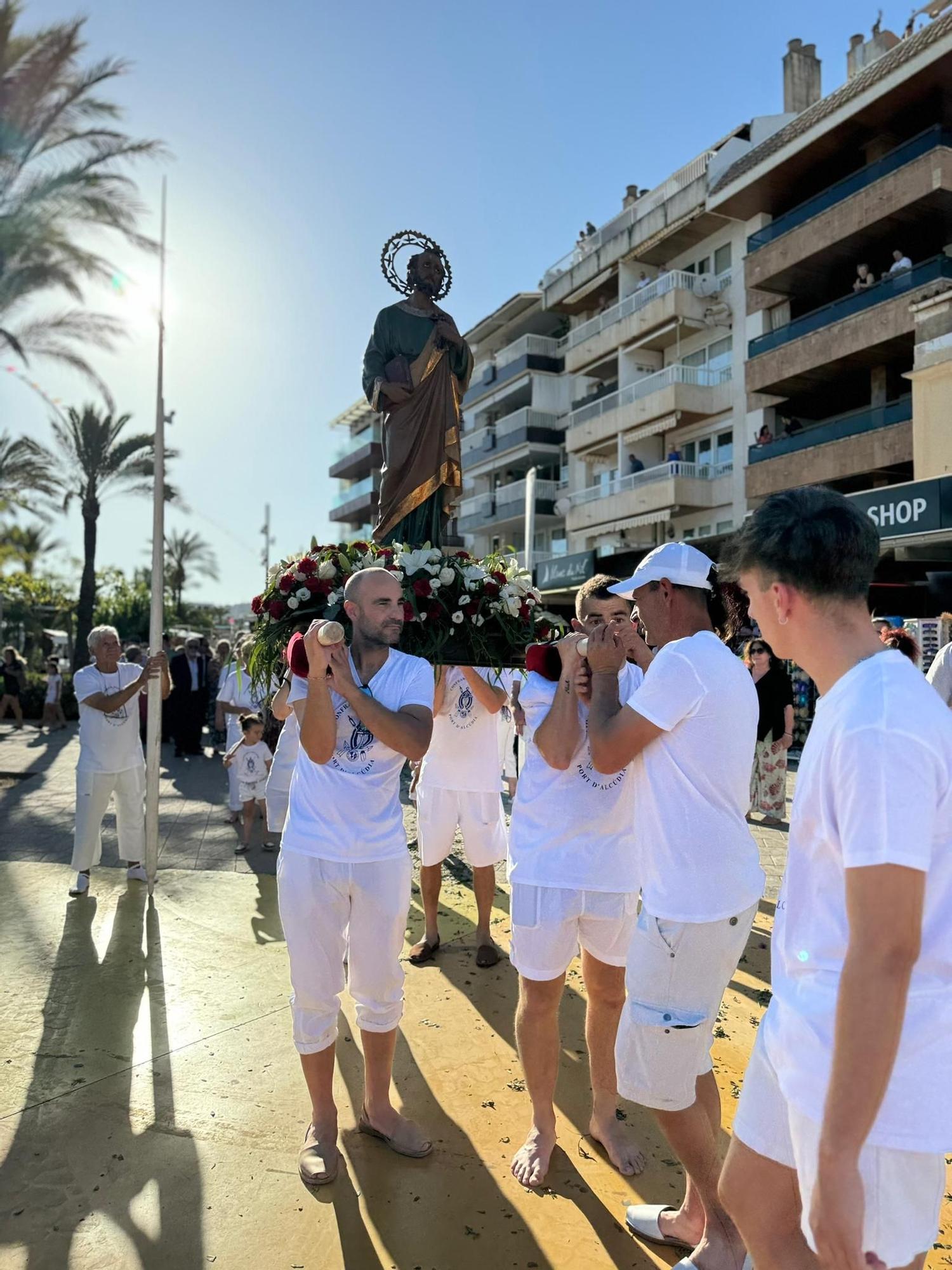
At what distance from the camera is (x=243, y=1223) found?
2.54 metres

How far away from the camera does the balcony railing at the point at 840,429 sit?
20.0m

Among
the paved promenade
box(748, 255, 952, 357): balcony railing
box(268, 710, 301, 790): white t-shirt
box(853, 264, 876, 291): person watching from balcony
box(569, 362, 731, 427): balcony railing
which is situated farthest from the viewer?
box(569, 362, 731, 427): balcony railing

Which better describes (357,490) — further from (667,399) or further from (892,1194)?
(892,1194)

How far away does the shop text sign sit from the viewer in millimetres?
12367

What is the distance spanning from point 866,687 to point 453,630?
8.34 ft

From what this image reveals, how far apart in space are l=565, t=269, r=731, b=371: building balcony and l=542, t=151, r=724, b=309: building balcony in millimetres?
1237

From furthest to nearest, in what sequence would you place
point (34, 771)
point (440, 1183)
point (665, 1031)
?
point (34, 771), point (440, 1183), point (665, 1031)

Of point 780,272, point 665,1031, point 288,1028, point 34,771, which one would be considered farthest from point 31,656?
point 665,1031

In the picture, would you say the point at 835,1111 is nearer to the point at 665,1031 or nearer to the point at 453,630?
the point at 665,1031

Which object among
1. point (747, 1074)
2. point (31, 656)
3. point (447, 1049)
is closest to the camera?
point (747, 1074)

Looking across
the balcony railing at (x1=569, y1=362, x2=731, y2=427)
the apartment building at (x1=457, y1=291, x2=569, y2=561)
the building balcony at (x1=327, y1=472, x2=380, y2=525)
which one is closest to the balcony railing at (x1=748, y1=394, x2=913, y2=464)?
the balcony railing at (x1=569, y1=362, x2=731, y2=427)

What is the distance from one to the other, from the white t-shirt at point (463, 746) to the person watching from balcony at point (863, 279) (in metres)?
20.3

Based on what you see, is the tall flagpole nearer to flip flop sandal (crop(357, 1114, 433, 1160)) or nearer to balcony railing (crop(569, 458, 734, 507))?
flip flop sandal (crop(357, 1114, 433, 1160))

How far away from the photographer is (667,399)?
26797 mm
